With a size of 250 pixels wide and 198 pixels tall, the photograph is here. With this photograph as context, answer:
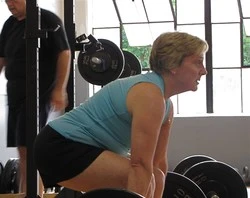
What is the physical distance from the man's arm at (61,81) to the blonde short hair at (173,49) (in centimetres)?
80

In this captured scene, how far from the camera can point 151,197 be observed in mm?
1530

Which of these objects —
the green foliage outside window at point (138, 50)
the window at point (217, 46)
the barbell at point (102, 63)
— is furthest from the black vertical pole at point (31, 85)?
the green foliage outside window at point (138, 50)

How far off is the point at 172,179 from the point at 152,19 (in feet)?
14.3

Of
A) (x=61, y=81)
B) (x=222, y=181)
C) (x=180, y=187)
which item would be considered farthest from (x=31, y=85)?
(x=222, y=181)

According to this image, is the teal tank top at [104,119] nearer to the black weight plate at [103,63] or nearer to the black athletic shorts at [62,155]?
the black athletic shorts at [62,155]

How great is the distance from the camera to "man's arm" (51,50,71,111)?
86.4 inches

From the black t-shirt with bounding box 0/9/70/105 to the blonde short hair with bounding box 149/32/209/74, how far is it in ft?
2.66

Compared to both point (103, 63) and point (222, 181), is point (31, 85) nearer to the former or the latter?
point (222, 181)

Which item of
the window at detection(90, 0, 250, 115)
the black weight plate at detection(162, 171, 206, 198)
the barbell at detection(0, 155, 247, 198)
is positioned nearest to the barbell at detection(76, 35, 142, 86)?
the barbell at detection(0, 155, 247, 198)

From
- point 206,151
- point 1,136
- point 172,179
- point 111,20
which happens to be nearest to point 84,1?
point 111,20

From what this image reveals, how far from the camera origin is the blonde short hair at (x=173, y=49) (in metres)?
1.44

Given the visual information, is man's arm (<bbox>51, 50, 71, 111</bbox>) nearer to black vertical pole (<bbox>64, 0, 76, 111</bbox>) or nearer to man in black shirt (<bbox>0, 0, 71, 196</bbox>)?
man in black shirt (<bbox>0, 0, 71, 196</bbox>)

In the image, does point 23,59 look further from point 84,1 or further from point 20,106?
point 84,1

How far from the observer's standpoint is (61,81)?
2.21 m
